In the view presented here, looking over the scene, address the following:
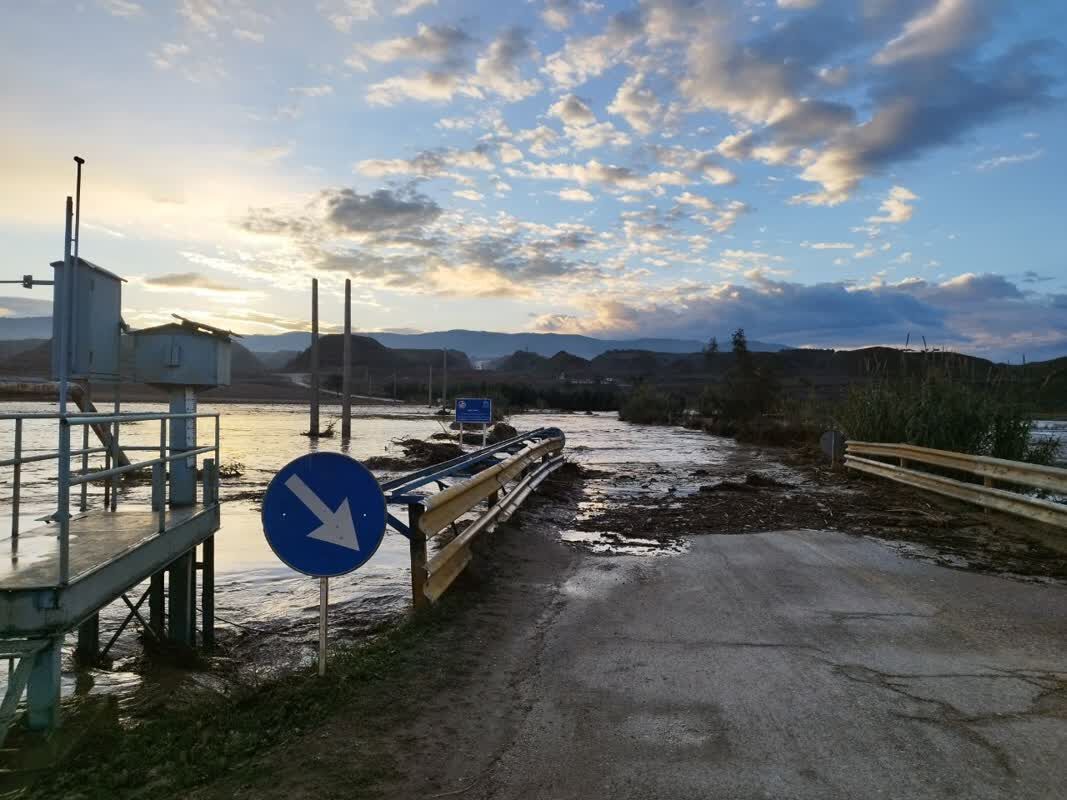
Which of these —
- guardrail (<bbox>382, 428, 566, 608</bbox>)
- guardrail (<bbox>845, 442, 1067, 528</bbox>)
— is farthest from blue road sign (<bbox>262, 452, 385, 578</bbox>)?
guardrail (<bbox>845, 442, 1067, 528</bbox>)

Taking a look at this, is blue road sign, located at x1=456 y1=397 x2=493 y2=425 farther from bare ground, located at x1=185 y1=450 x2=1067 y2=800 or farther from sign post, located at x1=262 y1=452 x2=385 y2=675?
sign post, located at x1=262 y1=452 x2=385 y2=675

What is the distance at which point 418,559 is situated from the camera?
6742 millimetres

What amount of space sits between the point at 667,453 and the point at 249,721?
2601 centimetres

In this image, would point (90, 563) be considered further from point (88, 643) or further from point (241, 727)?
point (88, 643)

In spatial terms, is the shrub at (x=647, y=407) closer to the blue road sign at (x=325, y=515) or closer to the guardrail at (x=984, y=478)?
the guardrail at (x=984, y=478)

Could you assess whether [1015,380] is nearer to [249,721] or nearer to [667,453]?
[667,453]

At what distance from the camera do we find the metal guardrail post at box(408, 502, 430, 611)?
6.68 meters

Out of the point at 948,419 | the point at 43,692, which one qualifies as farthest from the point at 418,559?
the point at 948,419

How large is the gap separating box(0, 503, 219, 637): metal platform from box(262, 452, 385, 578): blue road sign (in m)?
1.05

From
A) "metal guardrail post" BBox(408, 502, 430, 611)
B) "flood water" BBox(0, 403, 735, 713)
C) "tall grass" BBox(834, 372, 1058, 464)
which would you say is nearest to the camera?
"flood water" BBox(0, 403, 735, 713)

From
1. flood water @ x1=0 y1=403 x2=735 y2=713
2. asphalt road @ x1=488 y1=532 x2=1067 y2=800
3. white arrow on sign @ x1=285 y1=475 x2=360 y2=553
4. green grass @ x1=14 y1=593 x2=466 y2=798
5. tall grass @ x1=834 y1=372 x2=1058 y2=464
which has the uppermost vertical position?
tall grass @ x1=834 y1=372 x2=1058 y2=464

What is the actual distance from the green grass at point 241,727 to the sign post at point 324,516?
38 cm

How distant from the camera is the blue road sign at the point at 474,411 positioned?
84.2ft

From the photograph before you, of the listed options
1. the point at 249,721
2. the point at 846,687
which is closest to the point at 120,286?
the point at 249,721
